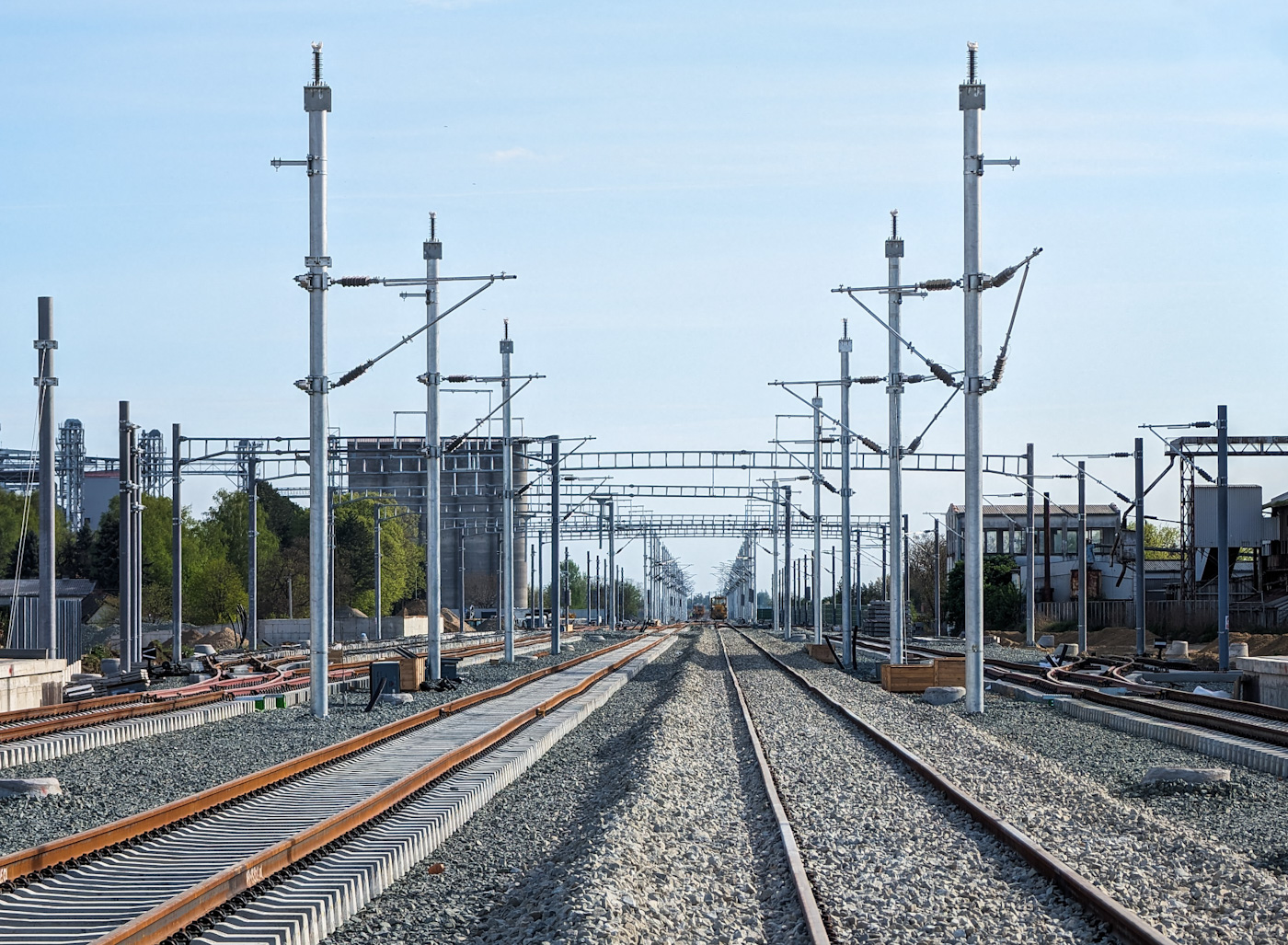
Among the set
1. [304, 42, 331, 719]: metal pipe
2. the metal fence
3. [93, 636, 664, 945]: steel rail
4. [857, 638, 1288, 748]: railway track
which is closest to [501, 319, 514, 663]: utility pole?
[857, 638, 1288, 748]: railway track

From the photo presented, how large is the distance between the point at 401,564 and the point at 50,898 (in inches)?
3830

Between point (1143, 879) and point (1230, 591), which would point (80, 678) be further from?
point (1230, 591)

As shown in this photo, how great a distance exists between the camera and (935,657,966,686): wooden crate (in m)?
31.0

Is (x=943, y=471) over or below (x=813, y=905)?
over

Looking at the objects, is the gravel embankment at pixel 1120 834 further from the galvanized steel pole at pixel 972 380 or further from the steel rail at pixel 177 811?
the steel rail at pixel 177 811

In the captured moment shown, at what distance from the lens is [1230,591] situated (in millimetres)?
67500

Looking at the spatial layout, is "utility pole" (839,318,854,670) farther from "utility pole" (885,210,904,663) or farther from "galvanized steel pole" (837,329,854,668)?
"utility pole" (885,210,904,663)

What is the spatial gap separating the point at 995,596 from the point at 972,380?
59.3 metres

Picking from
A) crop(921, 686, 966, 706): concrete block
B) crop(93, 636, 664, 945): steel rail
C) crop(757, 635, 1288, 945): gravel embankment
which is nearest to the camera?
crop(93, 636, 664, 945): steel rail

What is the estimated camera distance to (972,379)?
1000 inches

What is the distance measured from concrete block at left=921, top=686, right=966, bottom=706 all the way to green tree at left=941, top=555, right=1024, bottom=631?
53096mm

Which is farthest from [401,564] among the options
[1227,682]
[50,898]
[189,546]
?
[50,898]

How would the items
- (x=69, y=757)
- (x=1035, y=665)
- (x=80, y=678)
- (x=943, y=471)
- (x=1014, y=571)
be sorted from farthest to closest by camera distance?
(x=1014, y=571) → (x=943, y=471) → (x=1035, y=665) → (x=80, y=678) → (x=69, y=757)

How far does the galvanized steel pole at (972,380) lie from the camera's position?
25094 millimetres
